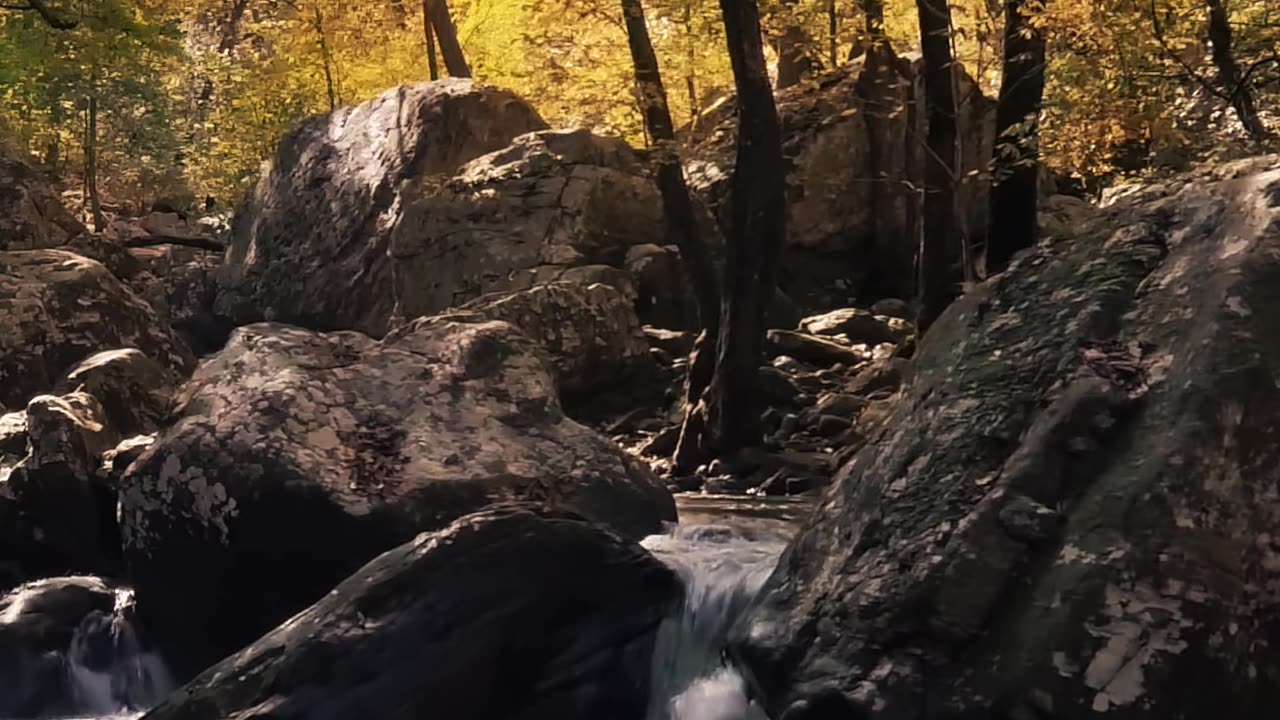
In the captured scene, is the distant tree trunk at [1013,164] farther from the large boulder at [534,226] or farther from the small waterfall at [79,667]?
the small waterfall at [79,667]

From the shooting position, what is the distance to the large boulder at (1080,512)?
386 centimetres

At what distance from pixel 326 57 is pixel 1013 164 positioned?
23.7m

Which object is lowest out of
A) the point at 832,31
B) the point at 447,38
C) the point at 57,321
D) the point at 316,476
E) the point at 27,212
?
the point at 316,476

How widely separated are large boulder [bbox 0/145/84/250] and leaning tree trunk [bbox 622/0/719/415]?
544 inches

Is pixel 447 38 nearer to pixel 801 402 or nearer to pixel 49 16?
pixel 49 16

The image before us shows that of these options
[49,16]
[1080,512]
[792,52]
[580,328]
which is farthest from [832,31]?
[1080,512]

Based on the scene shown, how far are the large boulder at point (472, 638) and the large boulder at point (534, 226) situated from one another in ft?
39.5

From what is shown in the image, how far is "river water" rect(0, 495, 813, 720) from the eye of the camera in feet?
18.7

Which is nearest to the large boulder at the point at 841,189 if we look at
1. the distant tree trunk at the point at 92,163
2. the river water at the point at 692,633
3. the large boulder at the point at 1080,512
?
the river water at the point at 692,633

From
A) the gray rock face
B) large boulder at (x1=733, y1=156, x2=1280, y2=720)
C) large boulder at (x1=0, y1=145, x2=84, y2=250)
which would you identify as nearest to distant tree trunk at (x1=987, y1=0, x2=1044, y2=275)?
the gray rock face

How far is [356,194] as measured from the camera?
20969 millimetres

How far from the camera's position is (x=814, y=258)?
2130cm

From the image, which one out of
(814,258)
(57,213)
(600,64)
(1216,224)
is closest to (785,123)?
(814,258)

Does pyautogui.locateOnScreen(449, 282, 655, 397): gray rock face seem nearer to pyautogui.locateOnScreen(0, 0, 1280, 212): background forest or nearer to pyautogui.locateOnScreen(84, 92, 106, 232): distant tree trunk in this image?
pyautogui.locateOnScreen(0, 0, 1280, 212): background forest
